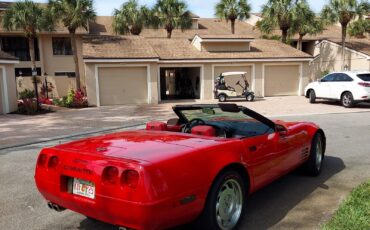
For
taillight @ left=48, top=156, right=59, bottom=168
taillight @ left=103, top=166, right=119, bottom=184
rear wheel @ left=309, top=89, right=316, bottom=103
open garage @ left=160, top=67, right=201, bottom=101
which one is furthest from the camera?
open garage @ left=160, top=67, right=201, bottom=101

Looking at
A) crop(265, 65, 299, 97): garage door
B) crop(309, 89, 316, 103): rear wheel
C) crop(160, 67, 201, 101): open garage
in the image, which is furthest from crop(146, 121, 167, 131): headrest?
crop(265, 65, 299, 97): garage door

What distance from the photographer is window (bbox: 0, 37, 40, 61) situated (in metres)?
30.0

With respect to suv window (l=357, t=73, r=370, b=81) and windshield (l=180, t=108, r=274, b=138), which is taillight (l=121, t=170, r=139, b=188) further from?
suv window (l=357, t=73, r=370, b=81)

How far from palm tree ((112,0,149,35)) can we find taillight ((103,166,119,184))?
27317 mm

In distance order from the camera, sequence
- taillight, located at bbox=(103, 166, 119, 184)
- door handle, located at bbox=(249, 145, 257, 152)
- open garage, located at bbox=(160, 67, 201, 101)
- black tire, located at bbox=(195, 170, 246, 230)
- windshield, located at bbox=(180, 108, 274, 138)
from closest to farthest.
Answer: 1. taillight, located at bbox=(103, 166, 119, 184)
2. black tire, located at bbox=(195, 170, 246, 230)
3. door handle, located at bbox=(249, 145, 257, 152)
4. windshield, located at bbox=(180, 108, 274, 138)
5. open garage, located at bbox=(160, 67, 201, 101)

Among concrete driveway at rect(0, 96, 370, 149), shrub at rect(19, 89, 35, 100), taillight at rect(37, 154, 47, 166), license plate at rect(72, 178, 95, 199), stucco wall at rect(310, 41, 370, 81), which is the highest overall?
stucco wall at rect(310, 41, 370, 81)

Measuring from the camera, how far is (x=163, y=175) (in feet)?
10.2

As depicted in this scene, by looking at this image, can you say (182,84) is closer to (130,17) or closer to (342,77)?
(130,17)

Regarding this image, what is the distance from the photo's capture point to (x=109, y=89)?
21.6m

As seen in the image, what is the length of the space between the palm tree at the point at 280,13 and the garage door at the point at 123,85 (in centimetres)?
1232

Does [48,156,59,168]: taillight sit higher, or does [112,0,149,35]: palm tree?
[112,0,149,35]: palm tree

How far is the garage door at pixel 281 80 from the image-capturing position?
992 inches

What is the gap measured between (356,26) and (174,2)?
1662cm

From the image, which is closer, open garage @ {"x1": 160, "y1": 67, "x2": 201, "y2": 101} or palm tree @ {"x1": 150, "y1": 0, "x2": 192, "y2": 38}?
open garage @ {"x1": 160, "y1": 67, "x2": 201, "y2": 101}
